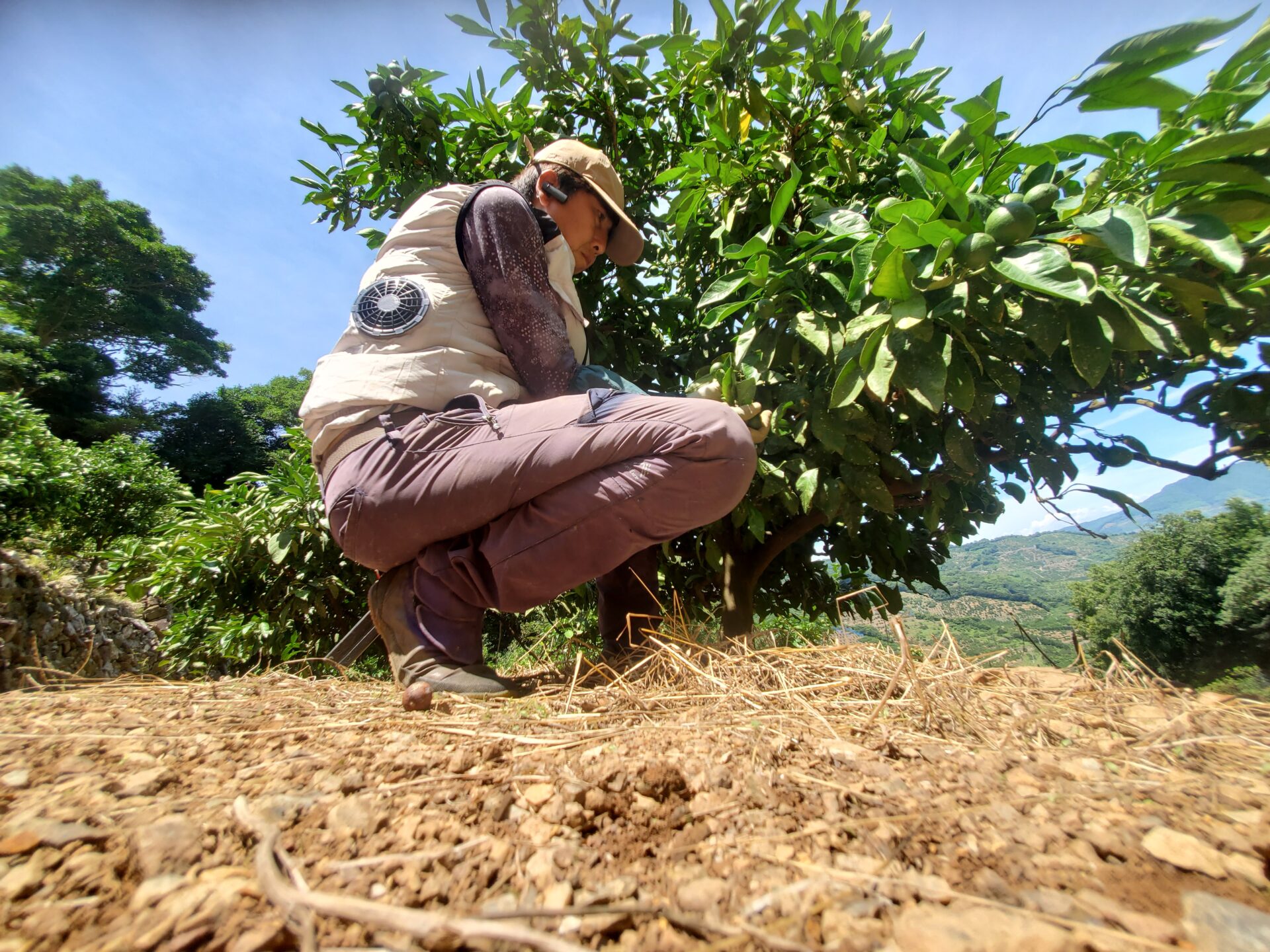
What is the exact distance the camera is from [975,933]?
403 mm

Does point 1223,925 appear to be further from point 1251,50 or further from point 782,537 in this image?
point 782,537

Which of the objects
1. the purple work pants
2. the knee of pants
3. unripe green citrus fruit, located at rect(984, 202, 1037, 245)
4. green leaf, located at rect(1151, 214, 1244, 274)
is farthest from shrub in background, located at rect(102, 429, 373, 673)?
green leaf, located at rect(1151, 214, 1244, 274)

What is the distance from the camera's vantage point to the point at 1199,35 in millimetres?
949

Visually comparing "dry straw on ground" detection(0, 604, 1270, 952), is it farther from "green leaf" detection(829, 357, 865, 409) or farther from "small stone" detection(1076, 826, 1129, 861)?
"green leaf" detection(829, 357, 865, 409)

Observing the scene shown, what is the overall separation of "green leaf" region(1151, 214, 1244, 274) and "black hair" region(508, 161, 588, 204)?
4.48 feet

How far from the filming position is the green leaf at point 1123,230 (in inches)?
33.9

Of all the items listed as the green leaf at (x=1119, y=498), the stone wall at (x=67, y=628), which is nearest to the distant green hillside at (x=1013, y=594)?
the green leaf at (x=1119, y=498)

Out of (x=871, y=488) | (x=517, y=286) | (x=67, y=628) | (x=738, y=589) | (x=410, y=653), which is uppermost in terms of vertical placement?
(x=517, y=286)

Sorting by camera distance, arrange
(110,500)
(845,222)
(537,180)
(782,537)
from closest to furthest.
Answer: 1. (845,222)
2. (537,180)
3. (782,537)
4. (110,500)

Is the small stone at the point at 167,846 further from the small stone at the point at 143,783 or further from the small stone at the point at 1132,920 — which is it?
the small stone at the point at 1132,920

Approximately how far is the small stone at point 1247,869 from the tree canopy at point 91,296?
2368 cm

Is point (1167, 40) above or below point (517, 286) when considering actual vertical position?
above

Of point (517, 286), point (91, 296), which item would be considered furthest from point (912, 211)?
point (91, 296)

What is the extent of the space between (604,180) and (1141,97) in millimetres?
1293
